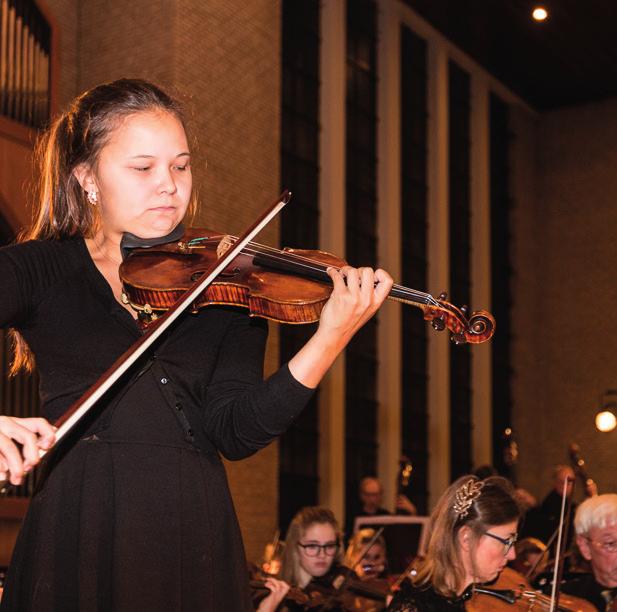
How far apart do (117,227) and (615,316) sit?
56.5 feet

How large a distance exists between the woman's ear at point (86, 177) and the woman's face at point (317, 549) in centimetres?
500

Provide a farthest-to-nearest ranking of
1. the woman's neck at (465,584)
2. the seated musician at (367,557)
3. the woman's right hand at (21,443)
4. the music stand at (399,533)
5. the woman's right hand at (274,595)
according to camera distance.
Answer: the music stand at (399,533) < the seated musician at (367,557) < the woman's right hand at (274,595) < the woman's neck at (465,584) < the woman's right hand at (21,443)

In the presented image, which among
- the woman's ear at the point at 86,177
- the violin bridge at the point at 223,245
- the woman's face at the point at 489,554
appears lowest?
the woman's face at the point at 489,554

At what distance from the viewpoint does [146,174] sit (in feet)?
6.68

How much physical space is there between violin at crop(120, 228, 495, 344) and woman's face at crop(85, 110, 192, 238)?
0.25 ft

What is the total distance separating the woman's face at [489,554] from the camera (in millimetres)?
4465

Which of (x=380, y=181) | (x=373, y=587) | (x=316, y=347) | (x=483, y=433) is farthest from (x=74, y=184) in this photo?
(x=483, y=433)

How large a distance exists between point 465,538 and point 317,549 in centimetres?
245

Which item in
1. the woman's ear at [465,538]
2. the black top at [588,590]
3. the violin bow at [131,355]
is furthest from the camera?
the black top at [588,590]

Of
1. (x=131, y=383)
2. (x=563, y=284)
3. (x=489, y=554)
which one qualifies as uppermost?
(x=563, y=284)

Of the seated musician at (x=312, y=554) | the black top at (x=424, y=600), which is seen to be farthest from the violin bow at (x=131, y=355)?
the seated musician at (x=312, y=554)

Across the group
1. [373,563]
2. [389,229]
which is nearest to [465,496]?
[373,563]

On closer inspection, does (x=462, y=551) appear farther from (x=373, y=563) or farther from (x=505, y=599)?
(x=373, y=563)

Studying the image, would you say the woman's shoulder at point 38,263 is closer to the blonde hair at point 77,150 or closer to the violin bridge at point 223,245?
the blonde hair at point 77,150
